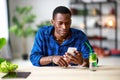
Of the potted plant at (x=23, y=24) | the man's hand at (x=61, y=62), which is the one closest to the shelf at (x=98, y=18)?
the potted plant at (x=23, y=24)

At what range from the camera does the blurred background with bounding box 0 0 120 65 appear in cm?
693

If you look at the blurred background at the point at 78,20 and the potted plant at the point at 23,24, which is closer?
the potted plant at the point at 23,24

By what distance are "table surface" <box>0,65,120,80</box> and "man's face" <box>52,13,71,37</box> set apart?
36cm

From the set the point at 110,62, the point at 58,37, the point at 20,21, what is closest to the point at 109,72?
the point at 58,37

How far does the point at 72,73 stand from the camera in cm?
213

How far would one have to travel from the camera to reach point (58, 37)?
2.58 metres

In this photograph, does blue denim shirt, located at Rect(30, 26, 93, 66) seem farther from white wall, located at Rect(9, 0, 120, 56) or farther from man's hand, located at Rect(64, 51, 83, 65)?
white wall, located at Rect(9, 0, 120, 56)

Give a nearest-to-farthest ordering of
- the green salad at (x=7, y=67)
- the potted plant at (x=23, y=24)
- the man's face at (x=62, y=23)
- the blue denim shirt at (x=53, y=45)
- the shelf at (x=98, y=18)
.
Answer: the green salad at (x=7, y=67) → the man's face at (x=62, y=23) → the blue denim shirt at (x=53, y=45) → the potted plant at (x=23, y=24) → the shelf at (x=98, y=18)

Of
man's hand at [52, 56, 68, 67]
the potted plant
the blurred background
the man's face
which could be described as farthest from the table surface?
the blurred background

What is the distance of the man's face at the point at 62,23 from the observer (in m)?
2.45

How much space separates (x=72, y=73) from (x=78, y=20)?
518cm

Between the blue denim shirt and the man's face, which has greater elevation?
the man's face

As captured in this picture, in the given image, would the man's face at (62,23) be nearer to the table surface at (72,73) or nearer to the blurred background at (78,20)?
the table surface at (72,73)

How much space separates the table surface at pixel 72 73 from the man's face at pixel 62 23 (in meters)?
0.36
